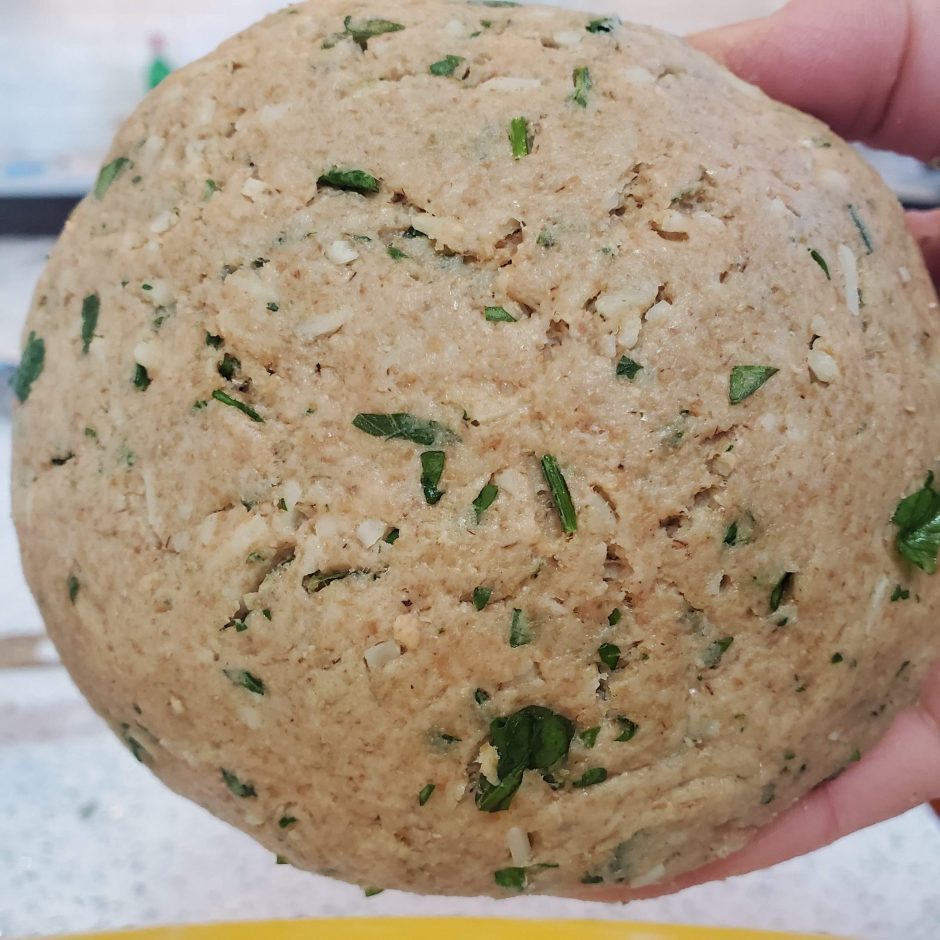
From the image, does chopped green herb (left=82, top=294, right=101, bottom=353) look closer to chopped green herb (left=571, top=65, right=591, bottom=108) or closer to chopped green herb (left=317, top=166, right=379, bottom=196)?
chopped green herb (left=317, top=166, right=379, bottom=196)

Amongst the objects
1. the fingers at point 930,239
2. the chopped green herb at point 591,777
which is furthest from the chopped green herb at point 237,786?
the fingers at point 930,239

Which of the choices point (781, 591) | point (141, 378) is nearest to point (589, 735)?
point (781, 591)

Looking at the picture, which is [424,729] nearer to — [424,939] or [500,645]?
[500,645]

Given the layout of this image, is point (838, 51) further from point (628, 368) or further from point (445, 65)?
point (628, 368)

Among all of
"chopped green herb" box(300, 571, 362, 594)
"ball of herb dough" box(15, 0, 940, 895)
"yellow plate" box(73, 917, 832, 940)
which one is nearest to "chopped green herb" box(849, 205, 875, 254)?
"ball of herb dough" box(15, 0, 940, 895)

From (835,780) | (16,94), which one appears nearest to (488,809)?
(835,780)

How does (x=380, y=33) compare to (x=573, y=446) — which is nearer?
(x=573, y=446)
